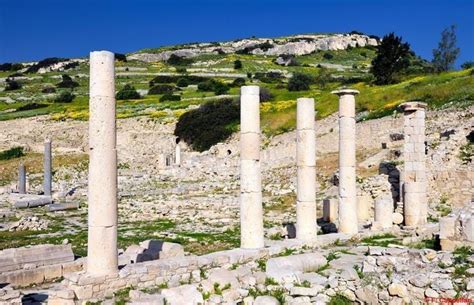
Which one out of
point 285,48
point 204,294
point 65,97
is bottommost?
point 204,294

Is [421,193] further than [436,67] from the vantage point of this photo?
No

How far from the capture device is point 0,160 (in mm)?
53781

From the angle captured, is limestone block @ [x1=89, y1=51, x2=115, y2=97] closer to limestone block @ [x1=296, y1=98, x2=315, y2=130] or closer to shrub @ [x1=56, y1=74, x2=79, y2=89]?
limestone block @ [x1=296, y1=98, x2=315, y2=130]

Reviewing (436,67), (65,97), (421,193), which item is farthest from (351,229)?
(65,97)

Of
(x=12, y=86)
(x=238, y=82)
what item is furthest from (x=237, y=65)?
(x=12, y=86)

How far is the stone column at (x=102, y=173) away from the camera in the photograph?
1007cm

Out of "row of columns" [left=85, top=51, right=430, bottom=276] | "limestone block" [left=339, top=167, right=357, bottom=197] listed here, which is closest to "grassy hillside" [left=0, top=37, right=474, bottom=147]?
"limestone block" [left=339, top=167, right=357, bottom=197]

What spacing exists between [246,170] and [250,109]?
153 centimetres

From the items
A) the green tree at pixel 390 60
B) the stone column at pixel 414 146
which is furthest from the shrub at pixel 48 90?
the stone column at pixel 414 146

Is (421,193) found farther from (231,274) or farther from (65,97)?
(65,97)

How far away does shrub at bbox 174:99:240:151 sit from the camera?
52.3 metres

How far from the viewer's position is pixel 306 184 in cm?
1454

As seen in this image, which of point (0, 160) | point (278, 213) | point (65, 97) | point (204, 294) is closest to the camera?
point (204, 294)

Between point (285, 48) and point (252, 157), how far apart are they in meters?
129
